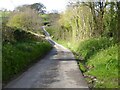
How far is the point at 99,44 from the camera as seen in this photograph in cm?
2728

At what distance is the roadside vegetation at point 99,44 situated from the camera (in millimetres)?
14195

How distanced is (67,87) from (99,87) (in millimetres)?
1369

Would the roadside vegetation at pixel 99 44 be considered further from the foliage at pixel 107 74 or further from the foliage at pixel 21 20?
the foliage at pixel 21 20

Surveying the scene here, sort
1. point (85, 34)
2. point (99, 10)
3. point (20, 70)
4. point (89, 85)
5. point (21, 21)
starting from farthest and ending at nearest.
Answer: point (21, 21) → point (85, 34) → point (99, 10) → point (20, 70) → point (89, 85)

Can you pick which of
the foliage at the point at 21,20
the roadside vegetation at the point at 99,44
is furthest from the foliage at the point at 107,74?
the foliage at the point at 21,20

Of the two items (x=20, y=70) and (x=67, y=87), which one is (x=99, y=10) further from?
(x=67, y=87)

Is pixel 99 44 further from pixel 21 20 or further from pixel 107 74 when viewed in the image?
pixel 21 20

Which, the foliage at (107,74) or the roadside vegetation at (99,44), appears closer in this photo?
the foliage at (107,74)

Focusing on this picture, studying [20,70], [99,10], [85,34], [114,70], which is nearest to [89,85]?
[114,70]

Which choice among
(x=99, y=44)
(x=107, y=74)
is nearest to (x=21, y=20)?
(x=99, y=44)

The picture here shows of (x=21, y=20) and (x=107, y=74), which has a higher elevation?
(x=21, y=20)

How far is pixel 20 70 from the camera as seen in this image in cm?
1708

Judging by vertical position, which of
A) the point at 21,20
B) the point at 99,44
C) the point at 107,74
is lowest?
the point at 99,44

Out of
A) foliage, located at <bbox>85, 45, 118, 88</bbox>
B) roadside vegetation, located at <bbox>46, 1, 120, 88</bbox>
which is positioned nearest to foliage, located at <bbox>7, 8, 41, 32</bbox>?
roadside vegetation, located at <bbox>46, 1, 120, 88</bbox>
